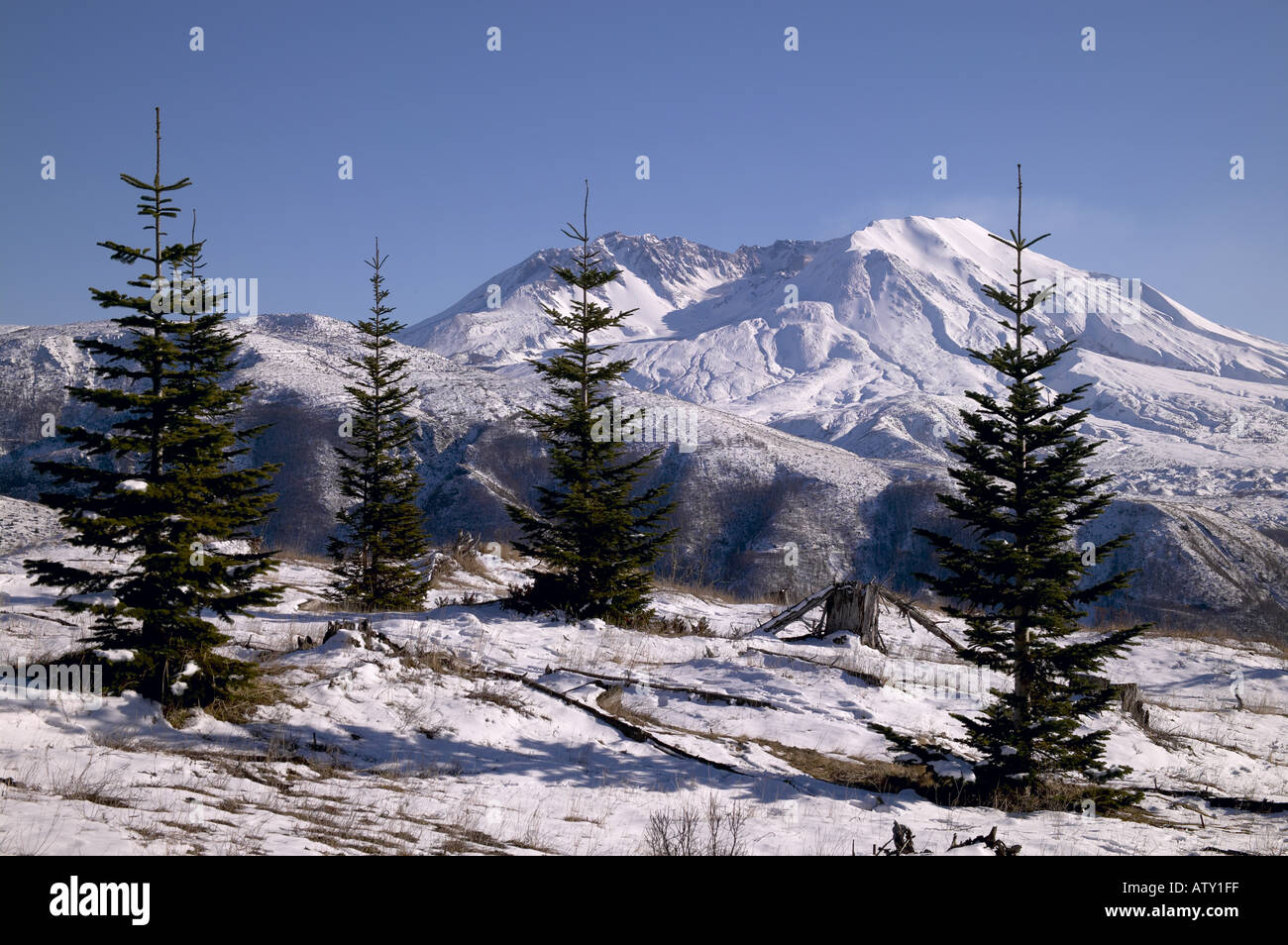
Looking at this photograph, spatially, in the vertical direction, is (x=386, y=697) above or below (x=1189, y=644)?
above

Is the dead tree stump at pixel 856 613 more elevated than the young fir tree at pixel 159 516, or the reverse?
the young fir tree at pixel 159 516

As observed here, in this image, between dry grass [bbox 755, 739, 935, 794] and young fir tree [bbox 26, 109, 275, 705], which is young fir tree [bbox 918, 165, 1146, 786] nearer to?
dry grass [bbox 755, 739, 935, 794]

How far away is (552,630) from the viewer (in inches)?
632

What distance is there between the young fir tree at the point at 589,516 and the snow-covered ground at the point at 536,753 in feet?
3.52

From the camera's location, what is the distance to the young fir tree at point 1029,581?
10281mm

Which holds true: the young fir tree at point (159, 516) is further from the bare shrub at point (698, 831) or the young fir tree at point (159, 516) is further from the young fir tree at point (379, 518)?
the young fir tree at point (379, 518)

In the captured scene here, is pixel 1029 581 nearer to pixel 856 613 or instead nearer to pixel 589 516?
pixel 856 613

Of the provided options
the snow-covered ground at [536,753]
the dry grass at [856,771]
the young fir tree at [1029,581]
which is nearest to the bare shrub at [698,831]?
the snow-covered ground at [536,753]

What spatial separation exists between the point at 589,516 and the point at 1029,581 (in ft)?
30.0

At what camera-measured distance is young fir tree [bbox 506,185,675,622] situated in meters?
17.5
